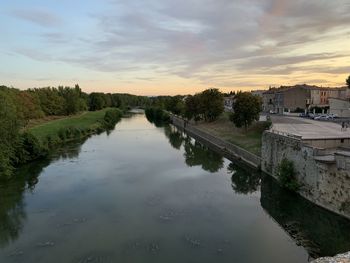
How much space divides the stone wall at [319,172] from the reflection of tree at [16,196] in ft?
48.3

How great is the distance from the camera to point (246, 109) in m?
40.2

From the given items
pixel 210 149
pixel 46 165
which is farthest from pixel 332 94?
pixel 46 165

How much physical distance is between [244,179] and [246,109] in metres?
14.0

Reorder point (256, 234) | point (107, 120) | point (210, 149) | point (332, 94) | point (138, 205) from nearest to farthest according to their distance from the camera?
point (256, 234)
point (138, 205)
point (210, 149)
point (332, 94)
point (107, 120)

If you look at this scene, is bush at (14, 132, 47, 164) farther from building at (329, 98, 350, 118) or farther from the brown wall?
the brown wall

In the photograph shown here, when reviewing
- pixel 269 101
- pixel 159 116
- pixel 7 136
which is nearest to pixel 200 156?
pixel 7 136

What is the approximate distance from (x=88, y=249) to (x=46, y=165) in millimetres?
18920

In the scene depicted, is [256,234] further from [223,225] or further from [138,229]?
[138,229]

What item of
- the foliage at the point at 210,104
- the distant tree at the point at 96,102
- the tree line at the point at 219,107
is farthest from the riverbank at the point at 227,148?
the distant tree at the point at 96,102

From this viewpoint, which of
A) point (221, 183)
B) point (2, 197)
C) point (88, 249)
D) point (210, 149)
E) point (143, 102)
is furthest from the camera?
point (143, 102)

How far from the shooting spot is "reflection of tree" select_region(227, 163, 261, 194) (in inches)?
987

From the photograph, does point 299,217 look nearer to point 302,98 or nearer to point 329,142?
point 329,142

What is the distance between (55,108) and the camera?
251 ft

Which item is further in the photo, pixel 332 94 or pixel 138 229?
pixel 332 94
